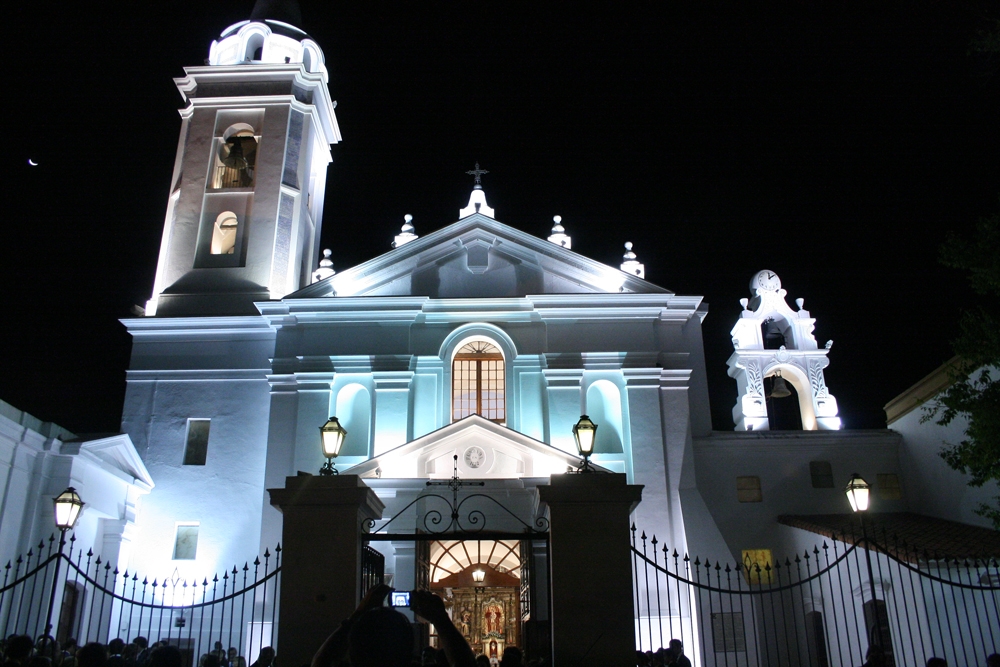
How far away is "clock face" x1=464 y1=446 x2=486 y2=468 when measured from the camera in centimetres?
2036

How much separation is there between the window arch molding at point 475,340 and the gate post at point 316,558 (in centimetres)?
1412

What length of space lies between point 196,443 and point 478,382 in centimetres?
818

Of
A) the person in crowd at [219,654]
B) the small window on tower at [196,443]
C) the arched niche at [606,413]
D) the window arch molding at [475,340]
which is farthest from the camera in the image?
the small window on tower at [196,443]

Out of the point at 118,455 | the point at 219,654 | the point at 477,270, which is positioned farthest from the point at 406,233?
the point at 219,654

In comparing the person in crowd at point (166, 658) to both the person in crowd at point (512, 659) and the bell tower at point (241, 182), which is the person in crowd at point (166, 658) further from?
the bell tower at point (241, 182)

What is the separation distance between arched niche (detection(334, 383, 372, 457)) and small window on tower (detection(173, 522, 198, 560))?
14.9 ft

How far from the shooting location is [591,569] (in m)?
8.45

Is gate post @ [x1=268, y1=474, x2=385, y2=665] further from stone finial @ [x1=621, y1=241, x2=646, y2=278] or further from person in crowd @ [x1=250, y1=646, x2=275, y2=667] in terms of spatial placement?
stone finial @ [x1=621, y1=241, x2=646, y2=278]

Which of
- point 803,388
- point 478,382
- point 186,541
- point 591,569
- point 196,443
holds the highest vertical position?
point 803,388

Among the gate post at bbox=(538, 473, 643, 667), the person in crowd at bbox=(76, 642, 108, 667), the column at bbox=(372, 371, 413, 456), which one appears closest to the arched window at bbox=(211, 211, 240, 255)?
the column at bbox=(372, 371, 413, 456)

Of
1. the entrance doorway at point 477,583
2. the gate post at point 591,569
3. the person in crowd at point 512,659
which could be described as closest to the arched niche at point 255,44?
the entrance doorway at point 477,583

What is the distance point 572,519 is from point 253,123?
23.4 metres

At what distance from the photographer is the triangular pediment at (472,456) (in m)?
20.3

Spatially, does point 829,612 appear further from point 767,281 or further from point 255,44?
point 255,44
